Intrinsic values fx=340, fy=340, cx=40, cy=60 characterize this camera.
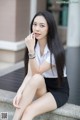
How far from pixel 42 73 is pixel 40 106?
0.28m

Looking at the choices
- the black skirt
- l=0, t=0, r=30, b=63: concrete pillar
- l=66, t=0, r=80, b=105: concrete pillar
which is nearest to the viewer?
the black skirt

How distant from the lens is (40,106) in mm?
2840

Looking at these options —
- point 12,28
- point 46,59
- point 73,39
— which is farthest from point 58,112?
point 73,39

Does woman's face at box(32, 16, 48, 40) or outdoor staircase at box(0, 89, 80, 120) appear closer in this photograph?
woman's face at box(32, 16, 48, 40)

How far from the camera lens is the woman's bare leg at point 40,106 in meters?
2.79

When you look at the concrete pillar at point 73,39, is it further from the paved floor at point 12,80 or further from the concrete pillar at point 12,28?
the concrete pillar at point 12,28

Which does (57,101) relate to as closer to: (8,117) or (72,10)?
(8,117)

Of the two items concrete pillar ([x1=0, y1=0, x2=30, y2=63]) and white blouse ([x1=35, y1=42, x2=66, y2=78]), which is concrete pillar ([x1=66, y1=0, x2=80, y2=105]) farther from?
white blouse ([x1=35, y1=42, x2=66, y2=78])

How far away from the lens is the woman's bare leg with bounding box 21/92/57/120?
279 cm

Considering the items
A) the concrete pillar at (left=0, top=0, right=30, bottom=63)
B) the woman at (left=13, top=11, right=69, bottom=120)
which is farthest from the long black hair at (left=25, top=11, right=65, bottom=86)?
the concrete pillar at (left=0, top=0, right=30, bottom=63)

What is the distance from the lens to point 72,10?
6332 mm

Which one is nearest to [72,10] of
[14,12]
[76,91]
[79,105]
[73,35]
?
[73,35]

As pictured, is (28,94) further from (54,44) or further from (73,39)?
(73,39)

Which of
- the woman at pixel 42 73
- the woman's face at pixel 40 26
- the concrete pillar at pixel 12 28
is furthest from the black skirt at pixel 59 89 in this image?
the concrete pillar at pixel 12 28
